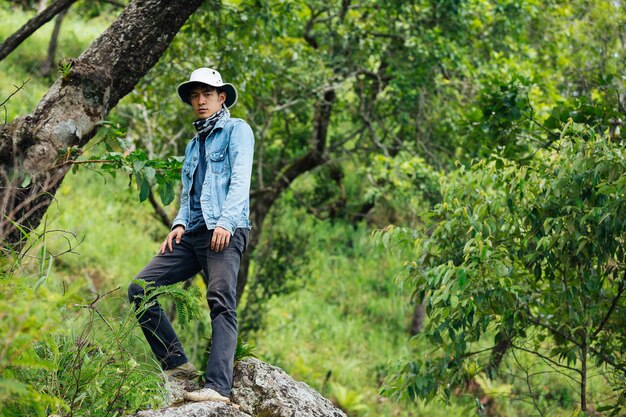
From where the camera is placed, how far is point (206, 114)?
4.78 metres

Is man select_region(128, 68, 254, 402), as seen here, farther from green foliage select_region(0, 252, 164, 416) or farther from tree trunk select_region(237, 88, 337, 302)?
tree trunk select_region(237, 88, 337, 302)

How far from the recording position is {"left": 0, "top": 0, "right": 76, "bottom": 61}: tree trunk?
5309 mm

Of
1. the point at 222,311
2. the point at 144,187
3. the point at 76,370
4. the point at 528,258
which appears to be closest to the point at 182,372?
the point at 222,311

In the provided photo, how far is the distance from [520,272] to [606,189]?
1.41 m

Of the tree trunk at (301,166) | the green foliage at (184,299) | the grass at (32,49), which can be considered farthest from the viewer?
the grass at (32,49)

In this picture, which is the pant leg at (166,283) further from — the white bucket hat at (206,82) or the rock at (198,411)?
the white bucket hat at (206,82)

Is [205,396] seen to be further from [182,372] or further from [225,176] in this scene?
[225,176]

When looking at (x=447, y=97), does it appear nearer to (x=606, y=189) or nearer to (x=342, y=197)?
(x=342, y=197)

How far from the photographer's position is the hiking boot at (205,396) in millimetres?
4098

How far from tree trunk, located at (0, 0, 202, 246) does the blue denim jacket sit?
704mm

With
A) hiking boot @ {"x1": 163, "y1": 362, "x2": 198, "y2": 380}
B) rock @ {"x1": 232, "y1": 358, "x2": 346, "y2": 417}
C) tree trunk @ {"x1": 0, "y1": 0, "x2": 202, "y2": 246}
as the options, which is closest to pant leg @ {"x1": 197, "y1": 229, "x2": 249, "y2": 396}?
rock @ {"x1": 232, "y1": 358, "x2": 346, "y2": 417}

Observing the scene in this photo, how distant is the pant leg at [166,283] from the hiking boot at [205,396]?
14.6 inches

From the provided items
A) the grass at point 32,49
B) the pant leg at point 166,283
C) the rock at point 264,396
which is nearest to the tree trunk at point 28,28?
the pant leg at point 166,283

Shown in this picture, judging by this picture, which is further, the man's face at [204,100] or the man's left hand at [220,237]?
the man's face at [204,100]
